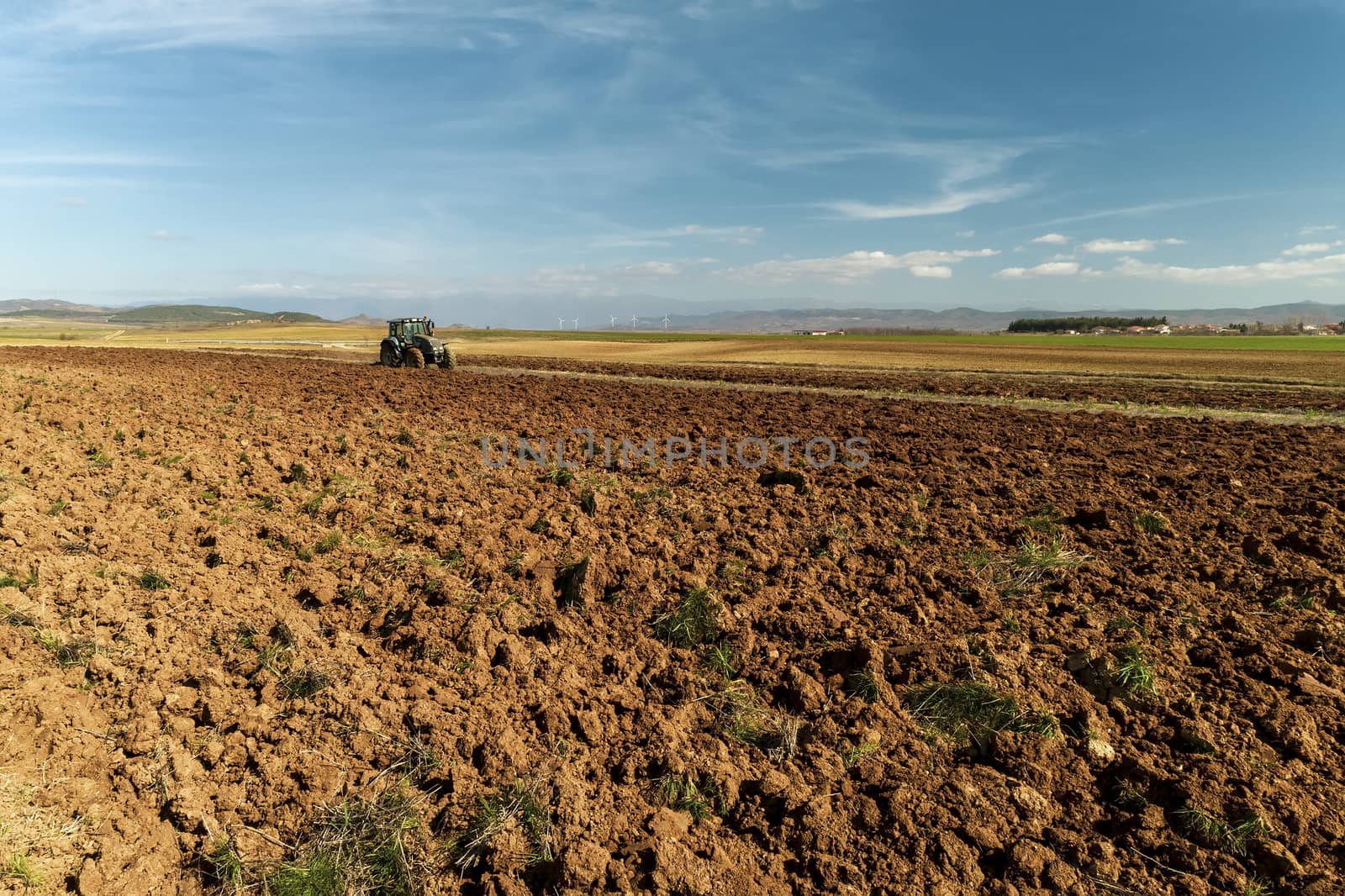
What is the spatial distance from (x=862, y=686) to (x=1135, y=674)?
191 cm

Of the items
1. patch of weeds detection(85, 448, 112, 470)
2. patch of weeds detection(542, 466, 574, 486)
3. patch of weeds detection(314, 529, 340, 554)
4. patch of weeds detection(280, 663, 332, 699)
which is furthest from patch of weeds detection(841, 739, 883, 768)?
patch of weeds detection(85, 448, 112, 470)

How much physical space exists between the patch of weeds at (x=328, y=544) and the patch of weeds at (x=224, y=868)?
365 centimetres

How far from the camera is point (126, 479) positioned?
27.5 ft

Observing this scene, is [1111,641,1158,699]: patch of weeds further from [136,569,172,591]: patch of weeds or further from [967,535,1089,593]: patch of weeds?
[136,569,172,591]: patch of weeds

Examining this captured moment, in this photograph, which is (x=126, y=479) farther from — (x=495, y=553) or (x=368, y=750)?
(x=368, y=750)

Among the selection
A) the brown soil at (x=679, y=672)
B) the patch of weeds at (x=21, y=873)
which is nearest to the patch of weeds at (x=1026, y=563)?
the brown soil at (x=679, y=672)

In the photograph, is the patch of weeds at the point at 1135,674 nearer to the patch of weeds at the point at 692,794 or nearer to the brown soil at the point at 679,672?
the brown soil at the point at 679,672

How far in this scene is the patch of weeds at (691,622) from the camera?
5.48 meters

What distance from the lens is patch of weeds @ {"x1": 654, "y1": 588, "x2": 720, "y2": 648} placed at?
18.0 ft

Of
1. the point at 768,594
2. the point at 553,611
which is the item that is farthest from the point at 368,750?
the point at 768,594

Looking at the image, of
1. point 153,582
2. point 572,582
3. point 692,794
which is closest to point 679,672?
point 692,794

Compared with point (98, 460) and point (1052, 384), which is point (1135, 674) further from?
point (1052, 384)

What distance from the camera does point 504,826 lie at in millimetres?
3689

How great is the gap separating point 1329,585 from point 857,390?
55.8 ft
